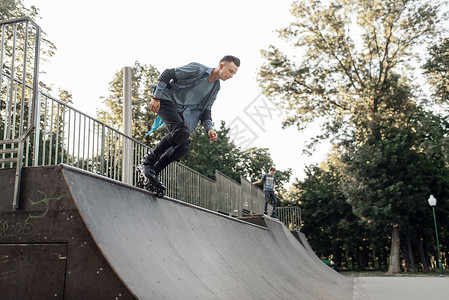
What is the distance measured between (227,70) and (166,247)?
6.99ft

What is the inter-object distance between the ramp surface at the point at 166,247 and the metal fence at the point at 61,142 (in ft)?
2.05

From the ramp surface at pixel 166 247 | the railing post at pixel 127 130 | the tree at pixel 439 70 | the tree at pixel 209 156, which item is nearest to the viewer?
the ramp surface at pixel 166 247

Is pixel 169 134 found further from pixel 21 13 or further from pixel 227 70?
pixel 21 13

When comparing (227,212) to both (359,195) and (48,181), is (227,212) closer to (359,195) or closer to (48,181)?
(48,181)

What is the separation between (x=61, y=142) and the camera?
17.4 feet

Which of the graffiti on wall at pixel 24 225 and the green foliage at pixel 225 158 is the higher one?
the green foliage at pixel 225 158

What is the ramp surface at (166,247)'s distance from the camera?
8.92ft

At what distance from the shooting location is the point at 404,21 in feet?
80.3

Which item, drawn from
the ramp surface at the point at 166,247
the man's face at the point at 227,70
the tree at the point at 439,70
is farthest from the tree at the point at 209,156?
the man's face at the point at 227,70

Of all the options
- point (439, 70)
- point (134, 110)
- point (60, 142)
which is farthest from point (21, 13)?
point (439, 70)

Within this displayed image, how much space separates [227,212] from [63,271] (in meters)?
10.8

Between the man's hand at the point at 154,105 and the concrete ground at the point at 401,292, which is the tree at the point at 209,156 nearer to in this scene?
the concrete ground at the point at 401,292

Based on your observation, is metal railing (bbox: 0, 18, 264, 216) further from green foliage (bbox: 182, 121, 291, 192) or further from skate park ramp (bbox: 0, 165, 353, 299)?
green foliage (bbox: 182, 121, 291, 192)

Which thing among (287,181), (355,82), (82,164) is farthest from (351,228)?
(82,164)
